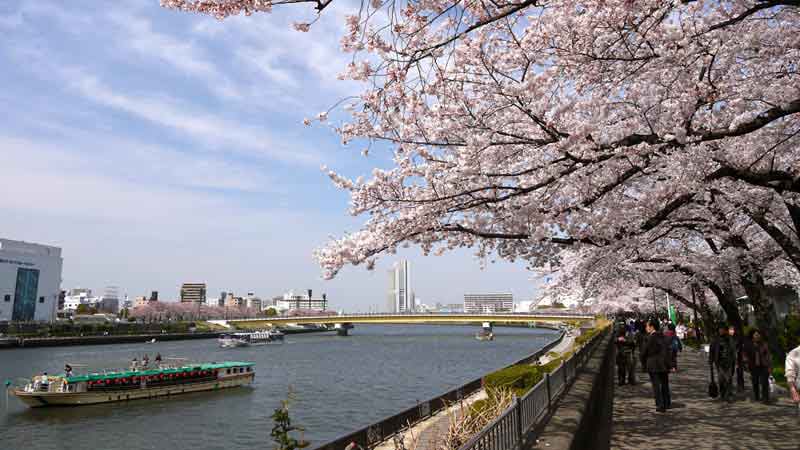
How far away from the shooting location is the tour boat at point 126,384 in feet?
88.1

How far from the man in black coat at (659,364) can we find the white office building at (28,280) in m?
108

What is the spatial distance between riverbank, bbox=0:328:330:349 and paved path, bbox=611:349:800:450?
75511 millimetres

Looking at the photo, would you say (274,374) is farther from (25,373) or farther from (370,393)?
(25,373)

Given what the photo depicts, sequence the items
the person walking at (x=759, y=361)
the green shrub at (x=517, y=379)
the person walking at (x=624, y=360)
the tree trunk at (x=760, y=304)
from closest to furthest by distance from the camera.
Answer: the green shrub at (x=517, y=379), the person walking at (x=759, y=361), the tree trunk at (x=760, y=304), the person walking at (x=624, y=360)

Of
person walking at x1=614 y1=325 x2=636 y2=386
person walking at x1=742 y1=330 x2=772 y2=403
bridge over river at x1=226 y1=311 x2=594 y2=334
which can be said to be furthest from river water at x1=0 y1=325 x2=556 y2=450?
bridge over river at x1=226 y1=311 x2=594 y2=334

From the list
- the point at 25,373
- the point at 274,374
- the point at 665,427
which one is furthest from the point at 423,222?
the point at 25,373

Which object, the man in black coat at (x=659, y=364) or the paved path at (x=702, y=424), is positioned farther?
the man in black coat at (x=659, y=364)

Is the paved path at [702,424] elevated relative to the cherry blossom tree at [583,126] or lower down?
lower down

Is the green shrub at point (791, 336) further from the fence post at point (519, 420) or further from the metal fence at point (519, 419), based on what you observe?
the fence post at point (519, 420)

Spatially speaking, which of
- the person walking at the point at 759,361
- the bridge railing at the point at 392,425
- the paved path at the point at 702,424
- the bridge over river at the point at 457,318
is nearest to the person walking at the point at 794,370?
the paved path at the point at 702,424

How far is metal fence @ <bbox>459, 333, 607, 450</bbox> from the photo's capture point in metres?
4.29

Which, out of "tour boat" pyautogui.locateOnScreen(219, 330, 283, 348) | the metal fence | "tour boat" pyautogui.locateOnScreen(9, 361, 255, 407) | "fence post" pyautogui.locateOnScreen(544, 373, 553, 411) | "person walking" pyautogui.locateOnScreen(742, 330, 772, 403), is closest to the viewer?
the metal fence

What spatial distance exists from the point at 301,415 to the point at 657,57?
21.4 m

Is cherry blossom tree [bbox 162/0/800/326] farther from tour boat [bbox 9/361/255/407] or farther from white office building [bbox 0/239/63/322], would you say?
white office building [bbox 0/239/63/322]
